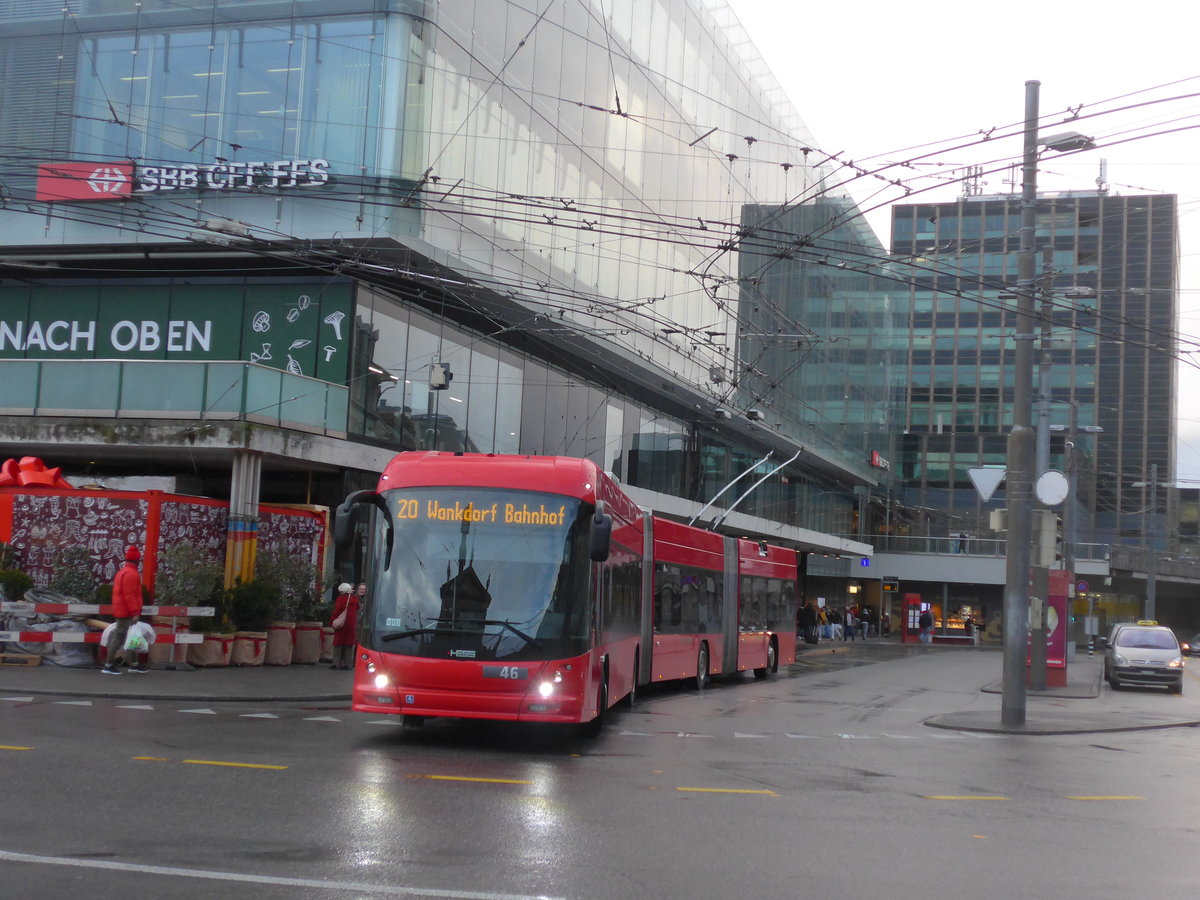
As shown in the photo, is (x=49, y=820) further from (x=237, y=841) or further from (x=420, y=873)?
(x=420, y=873)

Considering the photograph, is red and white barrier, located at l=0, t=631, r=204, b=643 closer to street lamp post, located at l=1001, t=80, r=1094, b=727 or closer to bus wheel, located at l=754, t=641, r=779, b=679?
street lamp post, located at l=1001, t=80, r=1094, b=727

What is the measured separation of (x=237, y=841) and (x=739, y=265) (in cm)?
3777

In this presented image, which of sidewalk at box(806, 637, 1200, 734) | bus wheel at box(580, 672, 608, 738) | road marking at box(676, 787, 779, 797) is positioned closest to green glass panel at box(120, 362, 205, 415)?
bus wheel at box(580, 672, 608, 738)

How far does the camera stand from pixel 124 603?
1984cm

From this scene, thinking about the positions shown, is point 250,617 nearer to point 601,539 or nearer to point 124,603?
point 124,603

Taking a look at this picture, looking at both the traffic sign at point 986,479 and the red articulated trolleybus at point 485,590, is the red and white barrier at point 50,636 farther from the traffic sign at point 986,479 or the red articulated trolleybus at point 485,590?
the traffic sign at point 986,479

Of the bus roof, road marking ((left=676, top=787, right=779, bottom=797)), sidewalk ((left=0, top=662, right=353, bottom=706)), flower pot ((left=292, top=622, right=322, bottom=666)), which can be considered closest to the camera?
road marking ((left=676, top=787, right=779, bottom=797))

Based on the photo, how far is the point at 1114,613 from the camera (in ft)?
287

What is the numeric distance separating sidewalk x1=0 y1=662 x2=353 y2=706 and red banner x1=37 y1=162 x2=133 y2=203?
476 inches

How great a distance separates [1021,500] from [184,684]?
41.2 feet

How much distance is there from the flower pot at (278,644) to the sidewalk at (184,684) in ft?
4.94

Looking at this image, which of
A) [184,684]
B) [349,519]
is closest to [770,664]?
[184,684]

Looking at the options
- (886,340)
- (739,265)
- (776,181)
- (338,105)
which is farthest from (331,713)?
(886,340)

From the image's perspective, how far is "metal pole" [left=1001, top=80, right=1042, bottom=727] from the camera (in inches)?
749
